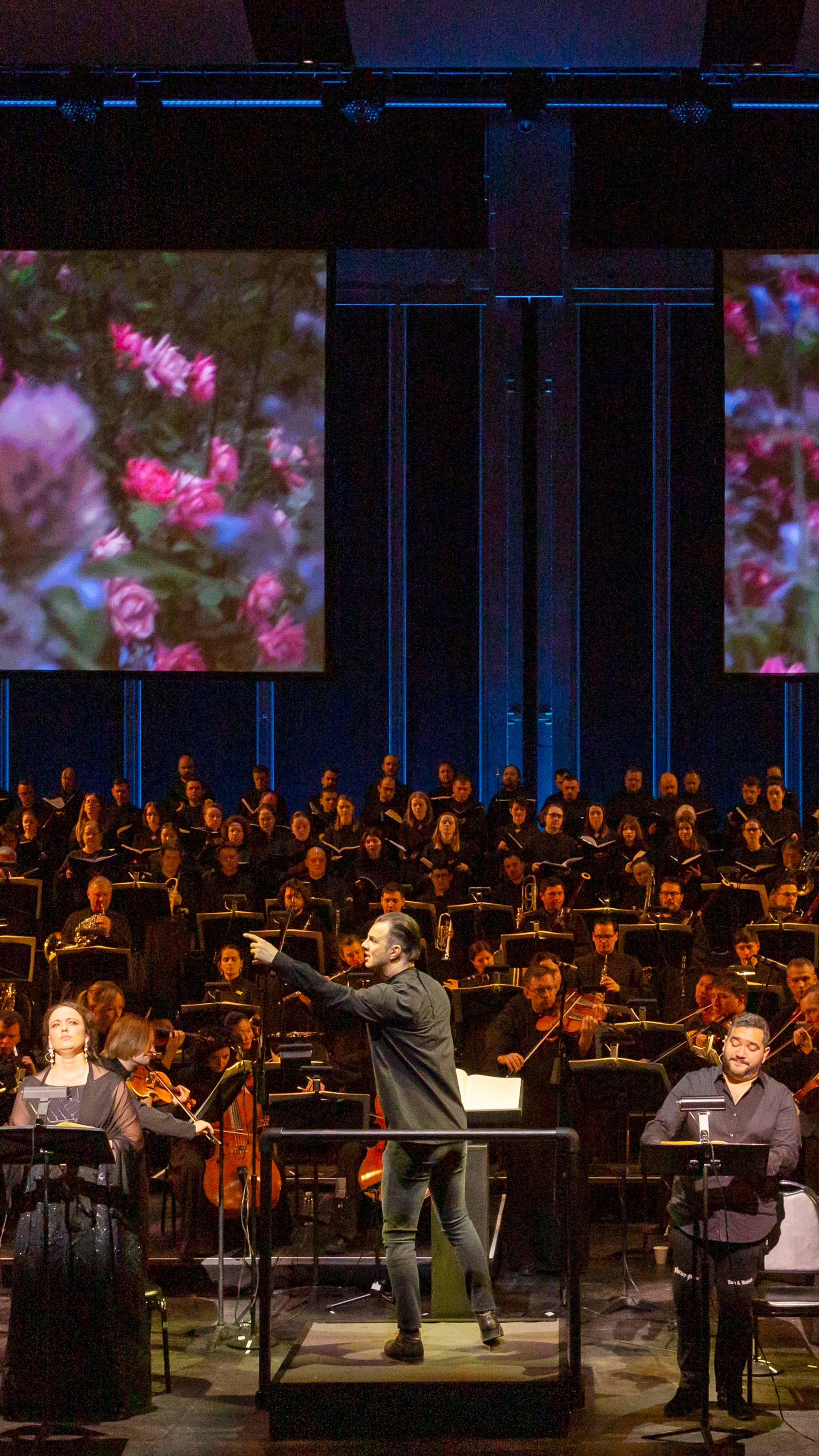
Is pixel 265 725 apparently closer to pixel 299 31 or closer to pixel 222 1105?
pixel 299 31

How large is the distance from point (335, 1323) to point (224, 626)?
6.86 m

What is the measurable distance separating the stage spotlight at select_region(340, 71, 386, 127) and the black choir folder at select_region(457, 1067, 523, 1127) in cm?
873

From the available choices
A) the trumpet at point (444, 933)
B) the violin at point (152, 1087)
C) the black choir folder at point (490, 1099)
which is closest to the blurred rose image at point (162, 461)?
the trumpet at point (444, 933)

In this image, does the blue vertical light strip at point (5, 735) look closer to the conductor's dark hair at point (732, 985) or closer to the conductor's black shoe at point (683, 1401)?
the conductor's dark hair at point (732, 985)

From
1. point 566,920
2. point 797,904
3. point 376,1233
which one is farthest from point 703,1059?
point 797,904

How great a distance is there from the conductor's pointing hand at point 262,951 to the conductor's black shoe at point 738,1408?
2.03 meters

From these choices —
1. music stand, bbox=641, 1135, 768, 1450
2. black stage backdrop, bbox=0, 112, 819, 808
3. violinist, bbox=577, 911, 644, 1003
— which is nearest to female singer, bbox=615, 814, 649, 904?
violinist, bbox=577, 911, 644, 1003

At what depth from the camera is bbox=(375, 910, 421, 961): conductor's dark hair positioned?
16.9 ft

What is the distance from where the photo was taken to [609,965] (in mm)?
8703

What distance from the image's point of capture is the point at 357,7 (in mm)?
11844

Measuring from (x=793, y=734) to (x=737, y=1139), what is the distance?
10020mm

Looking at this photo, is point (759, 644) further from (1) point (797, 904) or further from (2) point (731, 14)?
(2) point (731, 14)

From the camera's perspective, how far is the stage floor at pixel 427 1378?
480 cm

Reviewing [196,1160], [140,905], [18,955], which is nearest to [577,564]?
[140,905]
